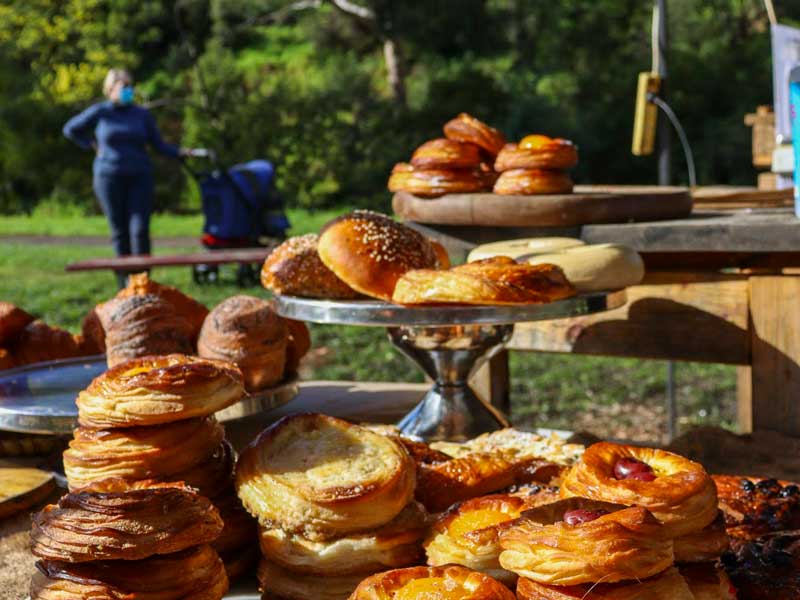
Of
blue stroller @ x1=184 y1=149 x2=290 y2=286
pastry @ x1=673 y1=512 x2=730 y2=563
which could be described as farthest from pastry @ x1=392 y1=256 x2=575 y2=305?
blue stroller @ x1=184 y1=149 x2=290 y2=286

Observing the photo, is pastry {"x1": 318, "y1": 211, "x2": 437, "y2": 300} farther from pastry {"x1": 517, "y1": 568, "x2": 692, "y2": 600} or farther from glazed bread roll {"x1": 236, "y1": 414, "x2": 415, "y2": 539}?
pastry {"x1": 517, "y1": 568, "x2": 692, "y2": 600}

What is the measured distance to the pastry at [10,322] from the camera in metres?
2.82

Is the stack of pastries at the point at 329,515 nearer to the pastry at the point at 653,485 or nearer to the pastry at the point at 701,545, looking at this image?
the pastry at the point at 653,485

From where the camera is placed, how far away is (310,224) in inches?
619

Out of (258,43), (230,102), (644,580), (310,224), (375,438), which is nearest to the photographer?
(644,580)

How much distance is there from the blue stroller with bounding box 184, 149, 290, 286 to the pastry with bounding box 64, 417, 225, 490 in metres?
9.13

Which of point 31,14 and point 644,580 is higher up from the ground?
point 31,14

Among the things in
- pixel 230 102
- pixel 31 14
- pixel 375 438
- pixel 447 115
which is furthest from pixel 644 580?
pixel 31 14

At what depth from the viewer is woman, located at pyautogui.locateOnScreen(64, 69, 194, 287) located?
32.5ft

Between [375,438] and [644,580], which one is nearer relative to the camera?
[644,580]

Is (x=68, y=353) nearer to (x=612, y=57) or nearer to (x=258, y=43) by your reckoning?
(x=612, y=57)

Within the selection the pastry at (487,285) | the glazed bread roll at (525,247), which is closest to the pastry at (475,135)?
the glazed bread roll at (525,247)

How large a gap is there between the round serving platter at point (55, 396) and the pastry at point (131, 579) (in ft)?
2.39

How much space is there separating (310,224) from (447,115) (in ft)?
11.9
